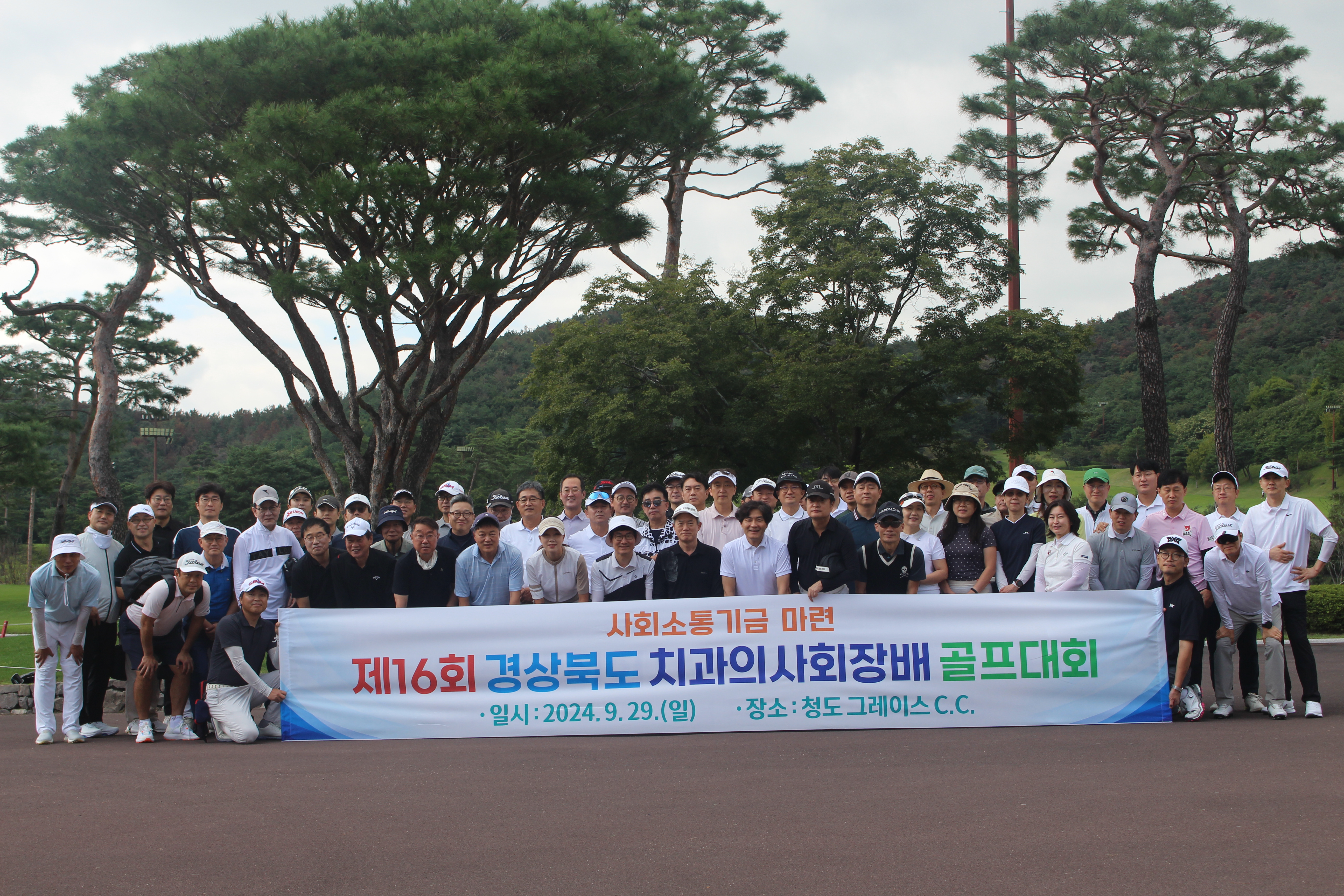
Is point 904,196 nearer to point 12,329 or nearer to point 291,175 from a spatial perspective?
point 291,175

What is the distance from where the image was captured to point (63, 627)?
24.0ft

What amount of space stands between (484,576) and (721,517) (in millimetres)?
1893

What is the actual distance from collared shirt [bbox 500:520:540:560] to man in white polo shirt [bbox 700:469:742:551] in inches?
48.9

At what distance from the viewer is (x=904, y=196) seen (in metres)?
21.5

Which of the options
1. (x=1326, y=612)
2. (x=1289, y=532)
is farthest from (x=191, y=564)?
(x=1326, y=612)

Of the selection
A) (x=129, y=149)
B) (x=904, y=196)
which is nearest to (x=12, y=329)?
(x=129, y=149)

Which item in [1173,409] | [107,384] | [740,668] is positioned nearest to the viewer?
[740,668]

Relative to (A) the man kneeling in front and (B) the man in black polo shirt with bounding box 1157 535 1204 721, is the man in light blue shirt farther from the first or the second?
(B) the man in black polo shirt with bounding box 1157 535 1204 721

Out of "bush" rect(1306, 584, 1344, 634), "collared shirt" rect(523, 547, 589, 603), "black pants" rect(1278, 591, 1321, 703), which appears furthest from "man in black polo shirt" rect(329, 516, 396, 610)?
"bush" rect(1306, 584, 1344, 634)

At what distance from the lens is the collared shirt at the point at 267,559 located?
766 cm

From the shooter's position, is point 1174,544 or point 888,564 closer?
point 1174,544

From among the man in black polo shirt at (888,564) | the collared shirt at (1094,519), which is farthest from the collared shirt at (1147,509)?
the man in black polo shirt at (888,564)

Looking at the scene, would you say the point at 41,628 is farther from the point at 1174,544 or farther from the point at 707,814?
the point at 1174,544

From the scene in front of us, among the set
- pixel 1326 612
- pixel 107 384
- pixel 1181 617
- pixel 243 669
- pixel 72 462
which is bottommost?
pixel 1326 612
